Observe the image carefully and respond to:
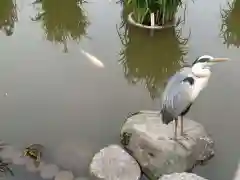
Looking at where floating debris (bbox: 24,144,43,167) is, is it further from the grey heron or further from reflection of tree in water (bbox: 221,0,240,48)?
reflection of tree in water (bbox: 221,0,240,48)

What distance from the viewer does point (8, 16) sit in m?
3.87

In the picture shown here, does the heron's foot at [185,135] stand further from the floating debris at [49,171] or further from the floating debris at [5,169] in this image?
the floating debris at [5,169]

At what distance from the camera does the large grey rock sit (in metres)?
2.56

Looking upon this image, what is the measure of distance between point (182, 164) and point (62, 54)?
129 cm

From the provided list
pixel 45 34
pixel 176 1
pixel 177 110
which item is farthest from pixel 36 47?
pixel 177 110

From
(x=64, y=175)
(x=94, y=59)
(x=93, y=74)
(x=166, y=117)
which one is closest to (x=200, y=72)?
(x=166, y=117)

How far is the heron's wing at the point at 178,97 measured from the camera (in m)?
2.51

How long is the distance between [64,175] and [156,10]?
161 cm

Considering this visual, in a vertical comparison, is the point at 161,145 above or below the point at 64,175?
above

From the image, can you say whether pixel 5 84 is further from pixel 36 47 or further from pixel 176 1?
pixel 176 1

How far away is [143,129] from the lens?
8.77ft

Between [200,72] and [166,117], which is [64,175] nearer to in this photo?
[166,117]

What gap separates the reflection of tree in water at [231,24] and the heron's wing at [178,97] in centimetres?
117

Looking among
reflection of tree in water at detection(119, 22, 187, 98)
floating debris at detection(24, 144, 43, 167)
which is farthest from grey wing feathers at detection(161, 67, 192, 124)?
floating debris at detection(24, 144, 43, 167)
